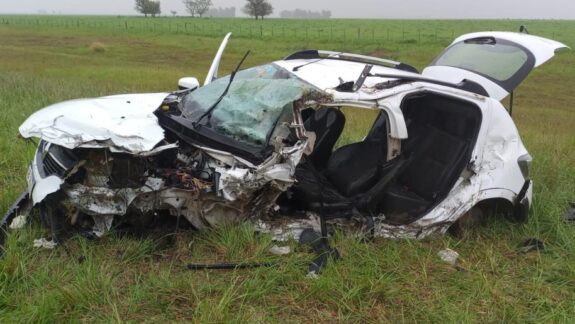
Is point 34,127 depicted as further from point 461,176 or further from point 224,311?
point 461,176

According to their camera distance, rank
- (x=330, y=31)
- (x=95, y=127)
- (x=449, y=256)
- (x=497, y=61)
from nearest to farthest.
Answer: (x=95, y=127)
(x=449, y=256)
(x=497, y=61)
(x=330, y=31)

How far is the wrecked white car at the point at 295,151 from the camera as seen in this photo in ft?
10.4

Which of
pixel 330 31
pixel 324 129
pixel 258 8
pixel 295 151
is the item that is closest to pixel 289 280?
pixel 295 151

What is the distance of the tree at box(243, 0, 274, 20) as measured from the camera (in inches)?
3425

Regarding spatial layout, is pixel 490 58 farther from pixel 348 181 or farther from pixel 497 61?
pixel 348 181

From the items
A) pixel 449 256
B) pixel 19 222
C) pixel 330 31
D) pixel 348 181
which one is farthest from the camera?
pixel 330 31

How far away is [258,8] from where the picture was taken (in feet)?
287

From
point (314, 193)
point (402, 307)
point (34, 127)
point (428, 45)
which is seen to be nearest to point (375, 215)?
point (314, 193)

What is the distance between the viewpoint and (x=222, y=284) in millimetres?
3096

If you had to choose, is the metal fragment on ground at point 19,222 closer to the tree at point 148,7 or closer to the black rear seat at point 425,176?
the black rear seat at point 425,176

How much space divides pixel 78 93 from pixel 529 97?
1457 centimetres

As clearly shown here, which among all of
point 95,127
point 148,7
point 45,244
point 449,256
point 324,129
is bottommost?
point 449,256

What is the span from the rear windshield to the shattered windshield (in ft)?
5.75

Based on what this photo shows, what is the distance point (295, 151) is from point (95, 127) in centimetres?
133
